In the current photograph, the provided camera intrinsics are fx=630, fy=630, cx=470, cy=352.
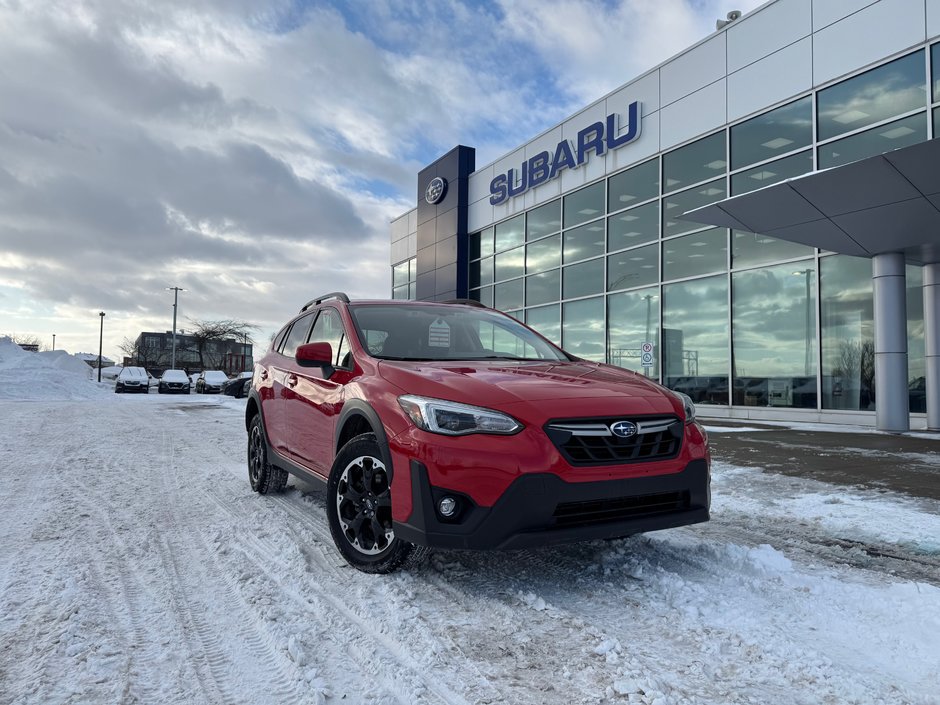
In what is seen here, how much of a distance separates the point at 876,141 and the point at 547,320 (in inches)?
419

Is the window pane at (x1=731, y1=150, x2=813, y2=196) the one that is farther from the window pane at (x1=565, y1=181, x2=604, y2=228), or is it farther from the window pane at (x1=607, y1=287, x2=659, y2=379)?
the window pane at (x1=565, y1=181, x2=604, y2=228)

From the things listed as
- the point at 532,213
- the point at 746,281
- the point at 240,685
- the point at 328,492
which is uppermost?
the point at 532,213

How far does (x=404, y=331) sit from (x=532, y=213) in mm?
17760

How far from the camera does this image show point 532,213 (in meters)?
21.3

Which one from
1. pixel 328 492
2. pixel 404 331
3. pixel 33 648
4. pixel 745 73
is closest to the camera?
pixel 33 648

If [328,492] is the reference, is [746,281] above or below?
above

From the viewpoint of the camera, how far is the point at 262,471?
18.2 ft

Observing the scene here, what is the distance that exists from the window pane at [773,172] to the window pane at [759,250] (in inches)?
42.4

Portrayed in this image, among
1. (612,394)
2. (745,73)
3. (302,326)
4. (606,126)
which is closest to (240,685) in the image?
(612,394)

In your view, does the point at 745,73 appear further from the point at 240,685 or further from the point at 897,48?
the point at 240,685

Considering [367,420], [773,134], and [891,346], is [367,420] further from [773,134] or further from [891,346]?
[773,134]

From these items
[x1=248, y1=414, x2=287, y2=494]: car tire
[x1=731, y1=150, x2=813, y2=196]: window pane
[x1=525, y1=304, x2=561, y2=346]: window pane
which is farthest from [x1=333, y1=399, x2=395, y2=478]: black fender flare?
[x1=525, y1=304, x2=561, y2=346]: window pane

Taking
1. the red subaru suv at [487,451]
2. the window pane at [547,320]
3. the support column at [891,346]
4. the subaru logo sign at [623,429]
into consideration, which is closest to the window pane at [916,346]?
the support column at [891,346]

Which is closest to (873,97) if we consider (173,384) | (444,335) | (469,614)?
(444,335)
